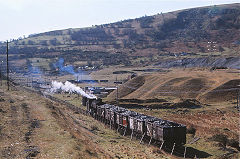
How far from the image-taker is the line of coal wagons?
1113 inches

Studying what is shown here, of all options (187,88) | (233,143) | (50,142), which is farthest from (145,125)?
(187,88)

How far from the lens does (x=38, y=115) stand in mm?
38156

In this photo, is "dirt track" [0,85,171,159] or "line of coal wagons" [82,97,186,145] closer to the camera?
"dirt track" [0,85,171,159]

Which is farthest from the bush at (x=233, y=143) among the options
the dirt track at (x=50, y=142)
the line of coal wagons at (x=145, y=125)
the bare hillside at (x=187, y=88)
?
the bare hillside at (x=187, y=88)

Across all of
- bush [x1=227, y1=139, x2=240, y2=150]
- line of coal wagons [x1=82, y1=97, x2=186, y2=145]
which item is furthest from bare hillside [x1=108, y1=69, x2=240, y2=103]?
bush [x1=227, y1=139, x2=240, y2=150]

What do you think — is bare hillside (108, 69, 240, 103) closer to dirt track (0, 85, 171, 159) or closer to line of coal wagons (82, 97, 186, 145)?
line of coal wagons (82, 97, 186, 145)

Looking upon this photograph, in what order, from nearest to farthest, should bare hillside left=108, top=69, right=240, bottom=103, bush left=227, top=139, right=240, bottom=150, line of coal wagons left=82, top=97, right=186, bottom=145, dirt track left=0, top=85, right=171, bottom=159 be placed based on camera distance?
1. dirt track left=0, top=85, right=171, bottom=159
2. line of coal wagons left=82, top=97, right=186, bottom=145
3. bush left=227, top=139, right=240, bottom=150
4. bare hillside left=108, top=69, right=240, bottom=103

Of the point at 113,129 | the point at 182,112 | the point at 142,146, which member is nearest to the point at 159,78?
the point at 182,112

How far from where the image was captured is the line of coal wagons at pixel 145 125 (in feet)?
92.8

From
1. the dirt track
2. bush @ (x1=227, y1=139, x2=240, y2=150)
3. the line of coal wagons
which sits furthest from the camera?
bush @ (x1=227, y1=139, x2=240, y2=150)

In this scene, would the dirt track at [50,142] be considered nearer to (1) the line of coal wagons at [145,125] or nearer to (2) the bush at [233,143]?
(1) the line of coal wagons at [145,125]

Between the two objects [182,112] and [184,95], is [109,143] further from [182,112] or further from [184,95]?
[184,95]

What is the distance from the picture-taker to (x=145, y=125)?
31.8 metres

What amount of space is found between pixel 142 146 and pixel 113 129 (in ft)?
34.0
